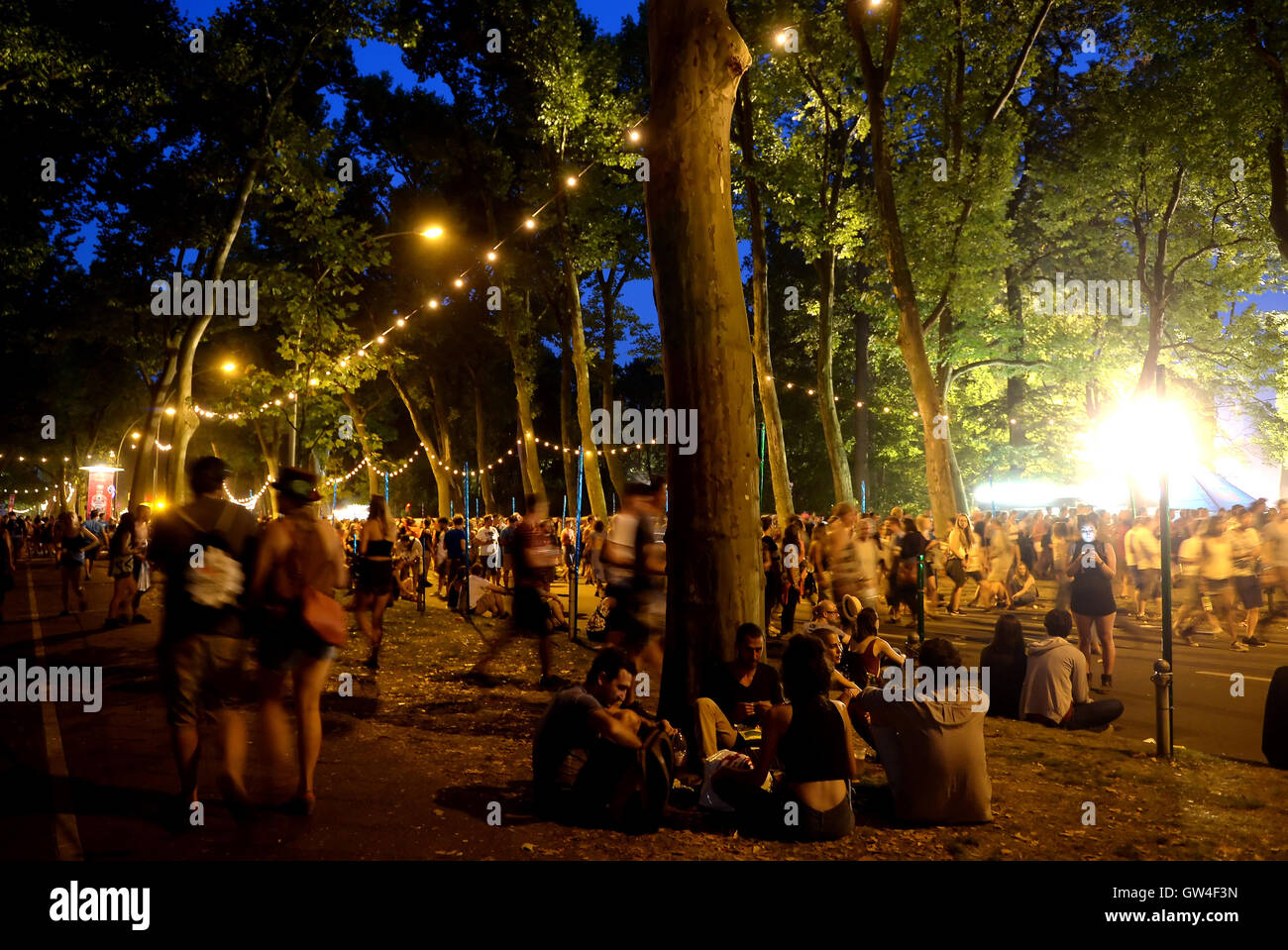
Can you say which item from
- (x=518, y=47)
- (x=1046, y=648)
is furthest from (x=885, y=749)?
(x=518, y=47)

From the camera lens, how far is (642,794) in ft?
15.9

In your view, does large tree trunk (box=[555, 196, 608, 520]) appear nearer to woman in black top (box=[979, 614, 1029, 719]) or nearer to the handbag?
woman in black top (box=[979, 614, 1029, 719])

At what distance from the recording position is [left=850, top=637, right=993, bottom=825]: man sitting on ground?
506 cm

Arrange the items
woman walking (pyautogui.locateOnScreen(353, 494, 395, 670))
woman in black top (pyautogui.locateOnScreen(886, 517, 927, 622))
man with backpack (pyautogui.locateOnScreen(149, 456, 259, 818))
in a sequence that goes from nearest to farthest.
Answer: man with backpack (pyautogui.locateOnScreen(149, 456, 259, 818)) → woman walking (pyautogui.locateOnScreen(353, 494, 395, 670)) → woman in black top (pyautogui.locateOnScreen(886, 517, 927, 622))

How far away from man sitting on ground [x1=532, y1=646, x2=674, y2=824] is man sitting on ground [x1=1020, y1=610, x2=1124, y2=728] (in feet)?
15.1

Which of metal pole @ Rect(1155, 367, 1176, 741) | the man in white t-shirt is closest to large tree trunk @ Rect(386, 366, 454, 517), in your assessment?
the man in white t-shirt

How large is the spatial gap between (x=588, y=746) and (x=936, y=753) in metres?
2.13

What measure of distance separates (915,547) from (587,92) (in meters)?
18.1

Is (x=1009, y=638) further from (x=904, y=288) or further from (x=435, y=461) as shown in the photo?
(x=435, y=461)

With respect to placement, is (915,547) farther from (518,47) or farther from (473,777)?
(518,47)

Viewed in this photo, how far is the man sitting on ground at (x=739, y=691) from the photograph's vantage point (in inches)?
227

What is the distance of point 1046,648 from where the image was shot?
7.68 metres

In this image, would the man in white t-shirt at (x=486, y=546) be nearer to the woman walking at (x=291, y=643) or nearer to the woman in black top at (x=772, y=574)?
the woman in black top at (x=772, y=574)

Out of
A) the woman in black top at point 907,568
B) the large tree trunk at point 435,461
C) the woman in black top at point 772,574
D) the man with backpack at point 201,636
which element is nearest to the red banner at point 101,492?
the large tree trunk at point 435,461
